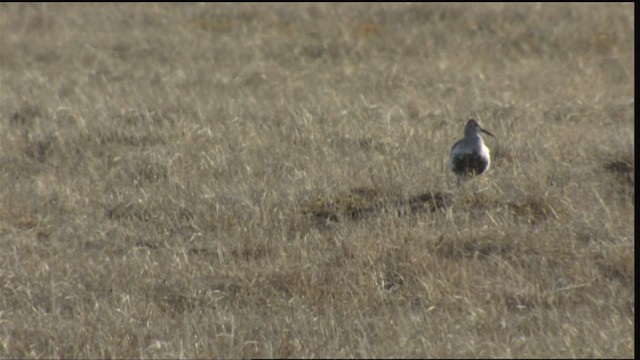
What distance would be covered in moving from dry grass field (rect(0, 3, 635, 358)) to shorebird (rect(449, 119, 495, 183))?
0.16 m

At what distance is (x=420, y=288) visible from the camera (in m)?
6.23

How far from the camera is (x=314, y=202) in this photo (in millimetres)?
7750

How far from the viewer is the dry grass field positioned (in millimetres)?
5754

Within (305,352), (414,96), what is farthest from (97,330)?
(414,96)

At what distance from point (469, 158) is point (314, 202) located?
45.9 inches

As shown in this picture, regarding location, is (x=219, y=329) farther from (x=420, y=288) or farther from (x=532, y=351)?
(x=532, y=351)

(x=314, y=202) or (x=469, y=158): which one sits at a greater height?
(x=469, y=158)

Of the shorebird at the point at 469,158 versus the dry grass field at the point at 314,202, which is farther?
the shorebird at the point at 469,158

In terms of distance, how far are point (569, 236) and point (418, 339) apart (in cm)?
184

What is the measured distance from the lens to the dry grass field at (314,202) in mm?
5754

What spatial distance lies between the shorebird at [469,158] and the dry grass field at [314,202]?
6.1 inches

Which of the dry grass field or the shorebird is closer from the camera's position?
the dry grass field

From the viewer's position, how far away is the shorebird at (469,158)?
26.4ft

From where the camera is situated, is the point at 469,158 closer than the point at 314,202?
No
